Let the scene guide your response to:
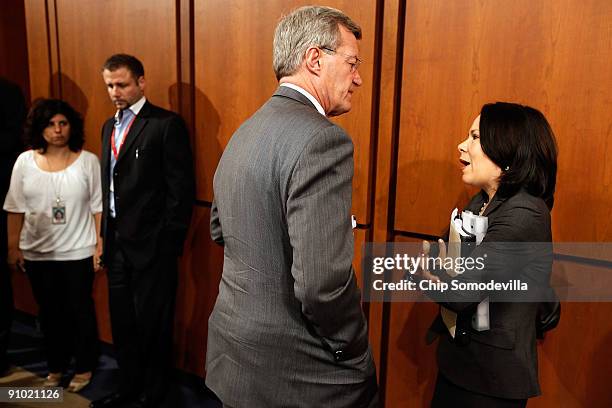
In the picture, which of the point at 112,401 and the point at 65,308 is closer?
the point at 112,401

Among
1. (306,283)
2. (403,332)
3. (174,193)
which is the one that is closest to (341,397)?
(306,283)

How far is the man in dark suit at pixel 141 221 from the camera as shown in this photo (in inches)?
112

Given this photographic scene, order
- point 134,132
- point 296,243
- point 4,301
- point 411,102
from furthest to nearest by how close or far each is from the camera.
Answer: point 4,301
point 134,132
point 411,102
point 296,243

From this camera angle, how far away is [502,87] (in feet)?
6.99

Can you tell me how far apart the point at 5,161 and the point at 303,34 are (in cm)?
275

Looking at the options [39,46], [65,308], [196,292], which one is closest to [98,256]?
[65,308]

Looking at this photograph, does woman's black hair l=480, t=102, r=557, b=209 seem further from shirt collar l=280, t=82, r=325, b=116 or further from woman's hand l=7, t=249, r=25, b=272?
woman's hand l=7, t=249, r=25, b=272

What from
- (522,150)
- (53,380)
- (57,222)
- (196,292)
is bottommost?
(53,380)

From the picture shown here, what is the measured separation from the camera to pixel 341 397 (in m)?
1.44

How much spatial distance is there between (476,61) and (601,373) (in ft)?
4.21

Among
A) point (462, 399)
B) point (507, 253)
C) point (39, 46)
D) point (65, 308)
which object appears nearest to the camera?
point (507, 253)

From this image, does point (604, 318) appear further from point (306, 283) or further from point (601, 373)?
point (306, 283)

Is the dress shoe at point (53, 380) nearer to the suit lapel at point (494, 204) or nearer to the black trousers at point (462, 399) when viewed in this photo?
the black trousers at point (462, 399)

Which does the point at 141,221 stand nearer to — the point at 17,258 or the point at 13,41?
the point at 17,258
